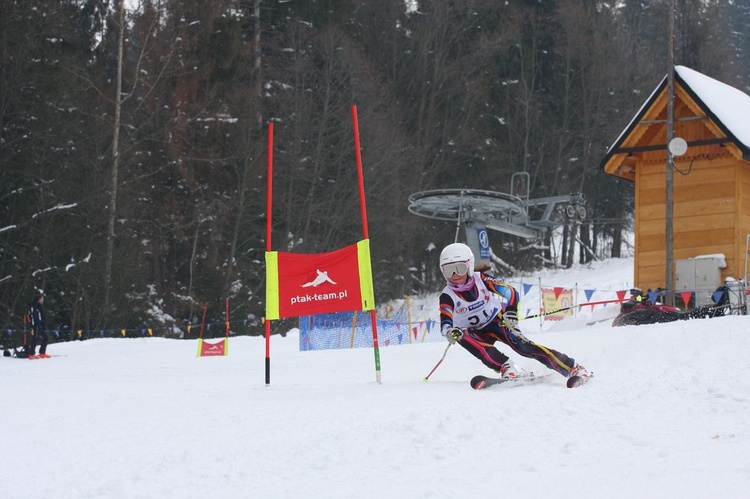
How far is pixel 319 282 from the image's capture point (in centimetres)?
1118

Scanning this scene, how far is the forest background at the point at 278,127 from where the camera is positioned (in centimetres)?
2967

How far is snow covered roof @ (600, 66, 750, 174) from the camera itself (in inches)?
773

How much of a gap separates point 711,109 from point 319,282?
1319 cm

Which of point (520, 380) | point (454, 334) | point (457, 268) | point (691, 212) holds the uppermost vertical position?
point (691, 212)

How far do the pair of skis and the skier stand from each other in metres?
0.17

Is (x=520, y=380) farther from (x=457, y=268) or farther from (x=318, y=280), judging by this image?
(x=318, y=280)

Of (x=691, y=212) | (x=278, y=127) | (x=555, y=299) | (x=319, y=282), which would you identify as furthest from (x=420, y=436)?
(x=278, y=127)

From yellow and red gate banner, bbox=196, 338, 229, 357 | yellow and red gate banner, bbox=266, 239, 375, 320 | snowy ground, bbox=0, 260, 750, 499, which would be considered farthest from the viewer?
yellow and red gate banner, bbox=196, 338, 229, 357

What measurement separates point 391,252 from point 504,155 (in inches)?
421

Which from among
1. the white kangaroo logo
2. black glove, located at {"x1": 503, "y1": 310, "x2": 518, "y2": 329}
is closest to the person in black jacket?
the white kangaroo logo

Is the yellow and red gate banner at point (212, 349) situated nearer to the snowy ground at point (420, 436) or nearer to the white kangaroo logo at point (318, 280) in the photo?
the snowy ground at point (420, 436)

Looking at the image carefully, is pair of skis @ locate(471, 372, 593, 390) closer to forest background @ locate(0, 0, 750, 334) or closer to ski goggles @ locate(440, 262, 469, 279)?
ski goggles @ locate(440, 262, 469, 279)

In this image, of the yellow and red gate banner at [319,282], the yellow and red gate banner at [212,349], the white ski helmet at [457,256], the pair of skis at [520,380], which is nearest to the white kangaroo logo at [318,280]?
the yellow and red gate banner at [319,282]

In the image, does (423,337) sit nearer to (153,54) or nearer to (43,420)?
(43,420)
